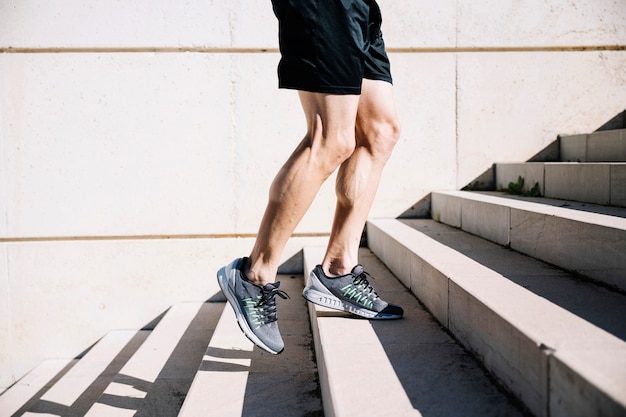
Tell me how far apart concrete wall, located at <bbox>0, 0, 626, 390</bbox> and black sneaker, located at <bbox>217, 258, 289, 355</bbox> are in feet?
6.25

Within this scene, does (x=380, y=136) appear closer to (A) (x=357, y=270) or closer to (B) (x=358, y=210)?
(B) (x=358, y=210)

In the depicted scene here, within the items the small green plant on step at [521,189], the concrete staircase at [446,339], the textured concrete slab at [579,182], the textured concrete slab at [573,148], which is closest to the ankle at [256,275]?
the concrete staircase at [446,339]

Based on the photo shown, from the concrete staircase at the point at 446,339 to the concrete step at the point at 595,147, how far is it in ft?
0.08

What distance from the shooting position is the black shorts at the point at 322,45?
2.13 metres

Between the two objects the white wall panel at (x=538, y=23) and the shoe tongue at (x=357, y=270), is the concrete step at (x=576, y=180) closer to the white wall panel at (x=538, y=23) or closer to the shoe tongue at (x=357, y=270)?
the white wall panel at (x=538, y=23)

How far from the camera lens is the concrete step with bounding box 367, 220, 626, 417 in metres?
1.28

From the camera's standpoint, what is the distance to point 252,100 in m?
4.24

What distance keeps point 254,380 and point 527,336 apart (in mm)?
1246

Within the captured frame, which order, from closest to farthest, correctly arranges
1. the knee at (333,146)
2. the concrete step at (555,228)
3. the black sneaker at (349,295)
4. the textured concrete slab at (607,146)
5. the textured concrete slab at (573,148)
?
the concrete step at (555,228) → the knee at (333,146) → the black sneaker at (349,295) → the textured concrete slab at (607,146) → the textured concrete slab at (573,148)

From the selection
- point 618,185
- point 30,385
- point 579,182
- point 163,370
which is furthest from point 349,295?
point 30,385

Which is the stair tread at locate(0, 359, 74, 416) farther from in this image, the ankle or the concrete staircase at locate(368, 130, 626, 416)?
the concrete staircase at locate(368, 130, 626, 416)

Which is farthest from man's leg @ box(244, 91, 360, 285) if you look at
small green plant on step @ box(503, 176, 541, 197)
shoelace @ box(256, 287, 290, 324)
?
small green plant on step @ box(503, 176, 541, 197)

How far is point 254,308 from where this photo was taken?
2.33 metres

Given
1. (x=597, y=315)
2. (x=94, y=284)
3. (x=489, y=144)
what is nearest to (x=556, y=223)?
(x=597, y=315)
